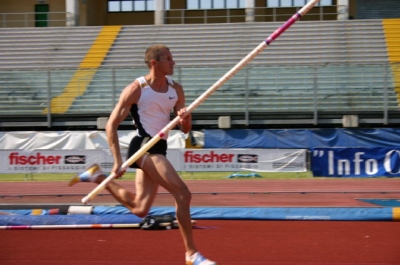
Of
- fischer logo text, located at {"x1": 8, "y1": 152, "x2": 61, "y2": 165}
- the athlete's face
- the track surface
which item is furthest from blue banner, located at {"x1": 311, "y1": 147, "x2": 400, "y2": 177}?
the athlete's face

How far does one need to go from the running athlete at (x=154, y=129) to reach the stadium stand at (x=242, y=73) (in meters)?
18.7

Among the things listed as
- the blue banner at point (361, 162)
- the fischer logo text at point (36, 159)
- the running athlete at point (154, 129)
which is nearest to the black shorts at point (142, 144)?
the running athlete at point (154, 129)

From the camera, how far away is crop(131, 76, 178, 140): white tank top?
598 centimetres

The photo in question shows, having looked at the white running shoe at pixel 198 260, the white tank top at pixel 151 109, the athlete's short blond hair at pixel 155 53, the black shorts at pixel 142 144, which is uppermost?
the athlete's short blond hair at pixel 155 53

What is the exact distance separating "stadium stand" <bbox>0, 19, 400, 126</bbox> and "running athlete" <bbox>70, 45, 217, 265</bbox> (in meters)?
18.7

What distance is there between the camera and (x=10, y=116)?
2598 cm

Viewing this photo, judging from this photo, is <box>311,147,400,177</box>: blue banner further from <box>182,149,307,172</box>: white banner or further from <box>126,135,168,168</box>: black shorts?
<box>126,135,168,168</box>: black shorts

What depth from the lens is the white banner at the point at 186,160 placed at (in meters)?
19.9

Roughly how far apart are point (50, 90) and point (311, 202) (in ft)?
50.5

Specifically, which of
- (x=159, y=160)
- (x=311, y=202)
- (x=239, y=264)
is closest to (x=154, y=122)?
(x=159, y=160)

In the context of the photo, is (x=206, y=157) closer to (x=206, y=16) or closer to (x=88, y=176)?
(x=88, y=176)

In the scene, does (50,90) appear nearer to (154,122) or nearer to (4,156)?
(4,156)

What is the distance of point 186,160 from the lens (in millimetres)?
19875

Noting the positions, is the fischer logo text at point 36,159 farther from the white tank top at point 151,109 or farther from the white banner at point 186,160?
the white tank top at point 151,109
